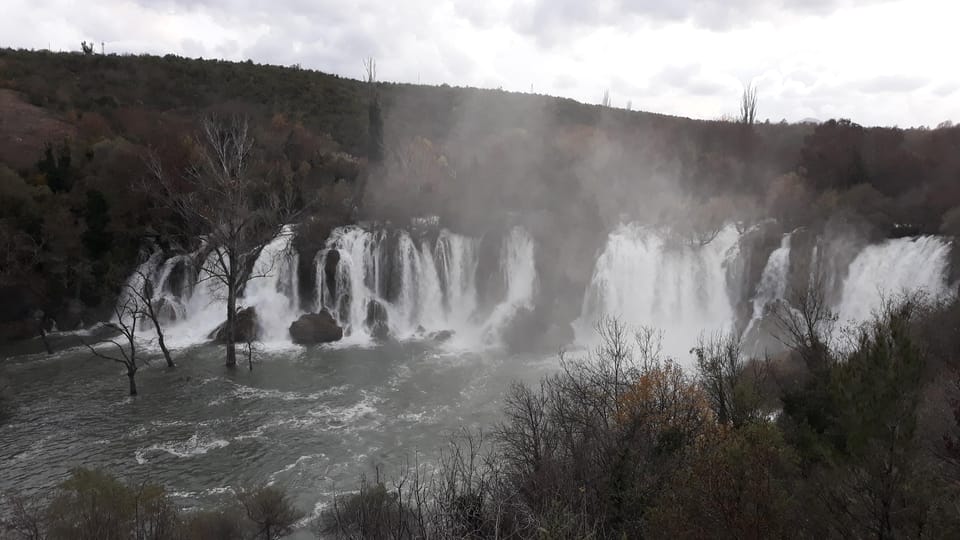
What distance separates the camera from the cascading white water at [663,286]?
30375mm

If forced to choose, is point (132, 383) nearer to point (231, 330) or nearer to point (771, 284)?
point (231, 330)

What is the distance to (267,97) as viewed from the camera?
63.3m

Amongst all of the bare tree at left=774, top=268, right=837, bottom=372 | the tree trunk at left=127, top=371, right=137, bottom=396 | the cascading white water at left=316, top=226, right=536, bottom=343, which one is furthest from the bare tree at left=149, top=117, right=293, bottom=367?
the bare tree at left=774, top=268, right=837, bottom=372

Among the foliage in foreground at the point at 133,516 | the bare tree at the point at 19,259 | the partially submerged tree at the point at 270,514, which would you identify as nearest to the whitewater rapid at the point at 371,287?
the bare tree at the point at 19,259

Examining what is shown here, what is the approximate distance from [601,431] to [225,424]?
1361 cm

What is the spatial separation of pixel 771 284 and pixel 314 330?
75.2 feet

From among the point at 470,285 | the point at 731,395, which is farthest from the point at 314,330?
the point at 731,395

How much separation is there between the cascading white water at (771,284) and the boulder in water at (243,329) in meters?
24.0

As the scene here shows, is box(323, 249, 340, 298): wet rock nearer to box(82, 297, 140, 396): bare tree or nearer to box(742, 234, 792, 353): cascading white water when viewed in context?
box(82, 297, 140, 396): bare tree

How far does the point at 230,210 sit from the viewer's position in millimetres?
23406

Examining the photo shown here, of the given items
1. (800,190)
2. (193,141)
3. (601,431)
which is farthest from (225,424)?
(800,190)

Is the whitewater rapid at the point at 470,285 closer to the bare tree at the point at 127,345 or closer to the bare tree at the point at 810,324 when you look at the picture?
the bare tree at the point at 810,324

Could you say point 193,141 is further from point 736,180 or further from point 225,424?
point 736,180

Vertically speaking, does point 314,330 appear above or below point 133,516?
above
